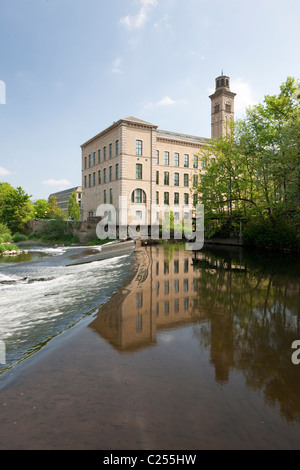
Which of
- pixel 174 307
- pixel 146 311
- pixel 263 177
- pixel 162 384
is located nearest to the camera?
pixel 162 384

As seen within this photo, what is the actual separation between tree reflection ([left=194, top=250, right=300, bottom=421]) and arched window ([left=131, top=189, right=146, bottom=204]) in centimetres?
3111

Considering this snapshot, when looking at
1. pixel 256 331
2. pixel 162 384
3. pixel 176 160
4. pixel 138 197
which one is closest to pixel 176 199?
pixel 176 160

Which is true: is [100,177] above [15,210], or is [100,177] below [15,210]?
above

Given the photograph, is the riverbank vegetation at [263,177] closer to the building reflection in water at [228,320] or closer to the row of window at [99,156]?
the building reflection in water at [228,320]

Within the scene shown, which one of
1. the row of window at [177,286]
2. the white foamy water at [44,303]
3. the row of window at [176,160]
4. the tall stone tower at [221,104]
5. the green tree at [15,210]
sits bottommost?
the white foamy water at [44,303]

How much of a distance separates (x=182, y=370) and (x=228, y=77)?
66.6 metres

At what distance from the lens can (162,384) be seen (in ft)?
11.4

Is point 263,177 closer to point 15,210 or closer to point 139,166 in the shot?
point 139,166

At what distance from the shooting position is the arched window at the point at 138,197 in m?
40.6

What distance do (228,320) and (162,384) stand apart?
2.87m

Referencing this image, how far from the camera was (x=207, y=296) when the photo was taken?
802 centimetres

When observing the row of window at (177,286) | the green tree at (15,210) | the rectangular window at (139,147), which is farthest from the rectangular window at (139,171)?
the row of window at (177,286)

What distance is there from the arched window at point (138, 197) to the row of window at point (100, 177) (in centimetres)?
333
